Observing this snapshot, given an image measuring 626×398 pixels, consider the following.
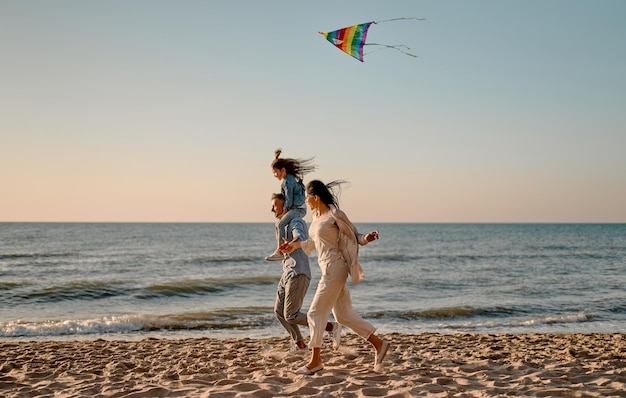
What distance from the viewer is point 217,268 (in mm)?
26188

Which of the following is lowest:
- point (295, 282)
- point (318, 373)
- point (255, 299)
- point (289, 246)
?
point (255, 299)

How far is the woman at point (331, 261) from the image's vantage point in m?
5.87

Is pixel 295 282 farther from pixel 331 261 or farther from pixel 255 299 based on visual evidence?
pixel 255 299

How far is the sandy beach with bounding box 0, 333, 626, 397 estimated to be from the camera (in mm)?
5477

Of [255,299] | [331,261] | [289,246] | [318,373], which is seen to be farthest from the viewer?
[255,299]

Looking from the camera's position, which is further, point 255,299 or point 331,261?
point 255,299

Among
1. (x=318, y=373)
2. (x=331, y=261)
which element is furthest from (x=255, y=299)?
(x=331, y=261)

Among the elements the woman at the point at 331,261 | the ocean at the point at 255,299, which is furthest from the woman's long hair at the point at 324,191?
the ocean at the point at 255,299

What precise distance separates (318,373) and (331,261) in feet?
4.02

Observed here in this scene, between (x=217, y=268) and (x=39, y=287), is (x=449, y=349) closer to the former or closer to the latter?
(x=39, y=287)

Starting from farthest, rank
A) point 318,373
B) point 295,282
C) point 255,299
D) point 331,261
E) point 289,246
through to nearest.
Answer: point 255,299 → point 295,282 → point 289,246 → point 318,373 → point 331,261

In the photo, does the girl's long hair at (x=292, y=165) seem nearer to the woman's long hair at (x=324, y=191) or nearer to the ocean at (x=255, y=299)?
the woman's long hair at (x=324, y=191)

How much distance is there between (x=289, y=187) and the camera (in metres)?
6.78

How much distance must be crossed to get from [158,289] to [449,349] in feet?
37.8
